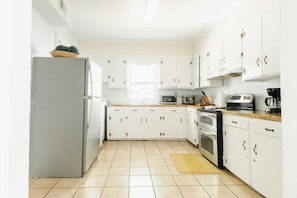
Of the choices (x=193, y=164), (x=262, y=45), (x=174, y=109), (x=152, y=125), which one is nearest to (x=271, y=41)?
(x=262, y=45)

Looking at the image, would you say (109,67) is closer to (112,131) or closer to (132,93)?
(132,93)

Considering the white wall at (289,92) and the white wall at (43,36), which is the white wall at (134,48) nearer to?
the white wall at (43,36)

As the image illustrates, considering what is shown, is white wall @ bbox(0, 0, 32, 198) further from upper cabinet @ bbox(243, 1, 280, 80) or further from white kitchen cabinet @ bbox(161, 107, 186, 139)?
white kitchen cabinet @ bbox(161, 107, 186, 139)

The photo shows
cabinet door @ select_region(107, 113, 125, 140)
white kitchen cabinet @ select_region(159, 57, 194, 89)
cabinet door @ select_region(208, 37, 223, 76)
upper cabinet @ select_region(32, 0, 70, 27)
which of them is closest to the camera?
upper cabinet @ select_region(32, 0, 70, 27)

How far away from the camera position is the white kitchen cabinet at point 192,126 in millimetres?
4324

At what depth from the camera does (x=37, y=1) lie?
7.97ft

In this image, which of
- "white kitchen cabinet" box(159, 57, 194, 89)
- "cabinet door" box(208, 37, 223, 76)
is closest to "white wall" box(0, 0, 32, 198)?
"cabinet door" box(208, 37, 223, 76)

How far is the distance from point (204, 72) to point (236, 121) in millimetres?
2202

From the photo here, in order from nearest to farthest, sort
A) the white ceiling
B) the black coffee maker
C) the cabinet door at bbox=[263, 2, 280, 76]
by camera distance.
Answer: the cabinet door at bbox=[263, 2, 280, 76] < the black coffee maker < the white ceiling

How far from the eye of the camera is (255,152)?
2172 mm

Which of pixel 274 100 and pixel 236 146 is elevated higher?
pixel 274 100

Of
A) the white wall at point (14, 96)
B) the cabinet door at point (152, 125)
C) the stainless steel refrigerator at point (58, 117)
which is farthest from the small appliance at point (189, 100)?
the white wall at point (14, 96)

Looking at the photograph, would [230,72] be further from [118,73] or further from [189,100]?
[118,73]

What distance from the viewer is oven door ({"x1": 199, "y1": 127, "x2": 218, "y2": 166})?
3026mm
